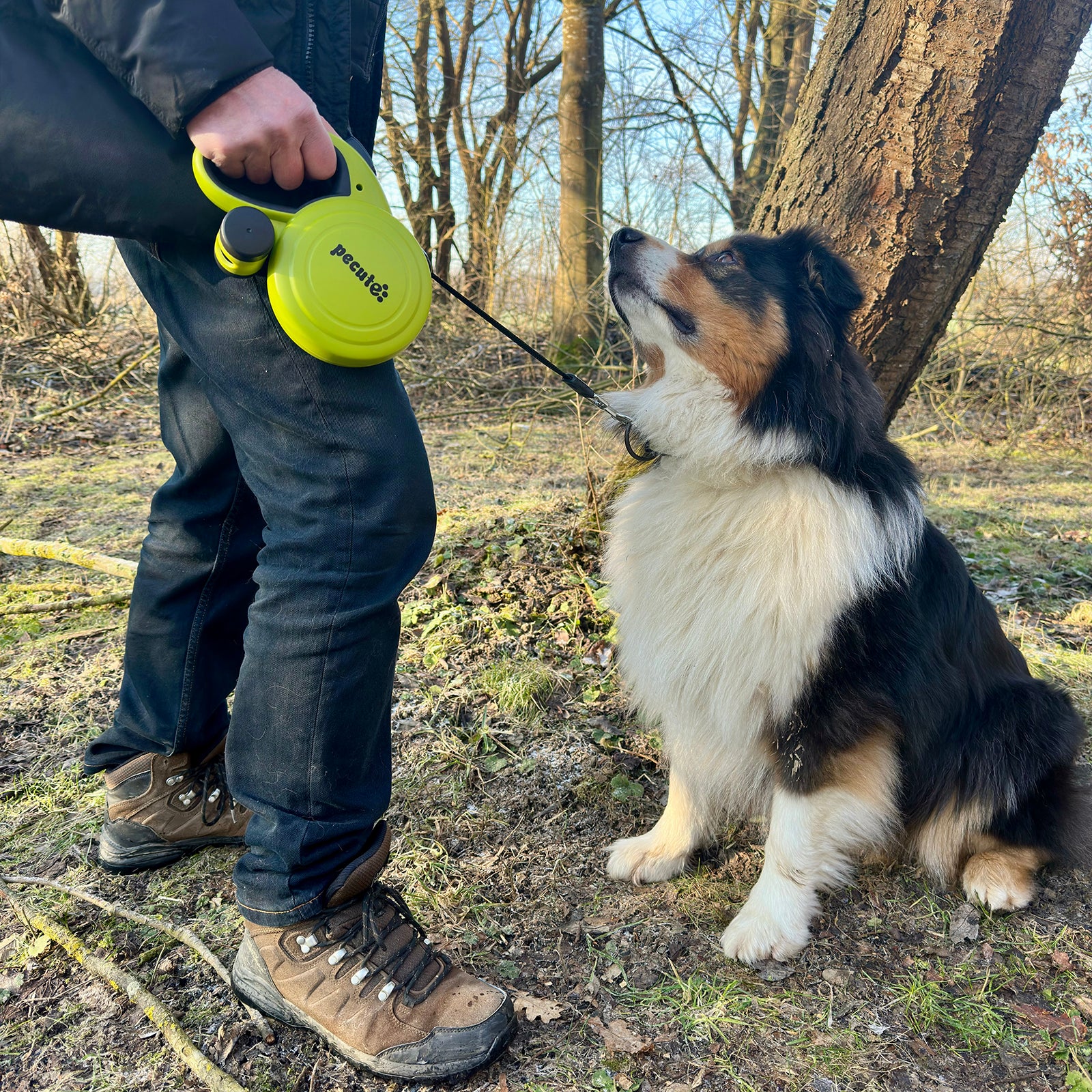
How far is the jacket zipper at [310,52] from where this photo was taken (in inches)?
56.1

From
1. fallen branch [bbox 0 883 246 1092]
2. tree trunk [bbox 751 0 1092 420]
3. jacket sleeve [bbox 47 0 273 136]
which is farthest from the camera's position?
tree trunk [bbox 751 0 1092 420]

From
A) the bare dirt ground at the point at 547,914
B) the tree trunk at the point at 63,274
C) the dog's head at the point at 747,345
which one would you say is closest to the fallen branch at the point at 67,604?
the bare dirt ground at the point at 547,914

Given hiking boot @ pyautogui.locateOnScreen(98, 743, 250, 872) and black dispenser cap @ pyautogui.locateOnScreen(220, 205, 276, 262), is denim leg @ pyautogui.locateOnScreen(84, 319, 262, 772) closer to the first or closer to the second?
hiking boot @ pyautogui.locateOnScreen(98, 743, 250, 872)

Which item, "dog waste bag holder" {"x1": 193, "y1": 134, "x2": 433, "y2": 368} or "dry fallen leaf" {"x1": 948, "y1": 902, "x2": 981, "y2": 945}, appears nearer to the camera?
"dog waste bag holder" {"x1": 193, "y1": 134, "x2": 433, "y2": 368}

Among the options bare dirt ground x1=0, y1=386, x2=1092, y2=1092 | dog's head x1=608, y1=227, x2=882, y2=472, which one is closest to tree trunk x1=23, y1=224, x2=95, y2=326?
bare dirt ground x1=0, y1=386, x2=1092, y2=1092

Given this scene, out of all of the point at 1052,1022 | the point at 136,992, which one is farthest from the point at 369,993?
the point at 1052,1022

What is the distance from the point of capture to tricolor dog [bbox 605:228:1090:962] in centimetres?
206

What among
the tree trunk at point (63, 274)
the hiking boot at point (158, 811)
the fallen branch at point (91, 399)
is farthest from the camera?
the tree trunk at point (63, 274)

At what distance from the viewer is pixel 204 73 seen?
1194 millimetres

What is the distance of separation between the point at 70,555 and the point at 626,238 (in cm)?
295

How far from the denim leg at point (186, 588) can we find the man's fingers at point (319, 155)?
0.68 m

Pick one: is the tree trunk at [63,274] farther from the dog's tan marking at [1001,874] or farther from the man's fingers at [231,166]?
the dog's tan marking at [1001,874]

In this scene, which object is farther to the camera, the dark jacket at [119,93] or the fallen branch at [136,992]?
the fallen branch at [136,992]

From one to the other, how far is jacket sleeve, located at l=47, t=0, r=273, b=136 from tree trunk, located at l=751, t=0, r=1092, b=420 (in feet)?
7.42
